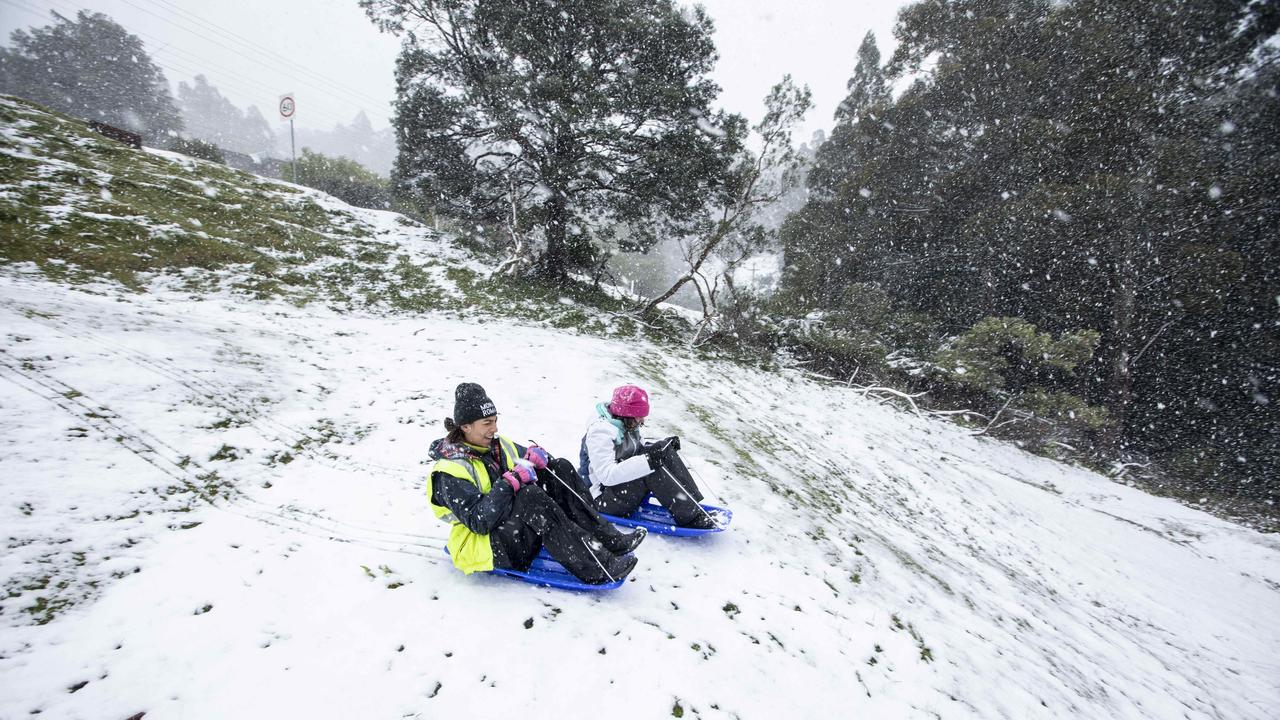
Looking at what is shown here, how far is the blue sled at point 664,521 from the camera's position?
4535 millimetres

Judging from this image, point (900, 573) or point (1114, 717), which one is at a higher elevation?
point (900, 573)

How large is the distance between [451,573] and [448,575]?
0.03 metres

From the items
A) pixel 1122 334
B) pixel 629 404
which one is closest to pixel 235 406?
pixel 629 404

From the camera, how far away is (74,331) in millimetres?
6121

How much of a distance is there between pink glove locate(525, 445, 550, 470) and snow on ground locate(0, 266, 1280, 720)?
915 mm

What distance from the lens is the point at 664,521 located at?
186 inches

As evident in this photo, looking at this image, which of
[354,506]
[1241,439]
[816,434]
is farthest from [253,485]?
[1241,439]

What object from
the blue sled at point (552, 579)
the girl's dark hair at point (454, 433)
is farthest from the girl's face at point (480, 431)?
the blue sled at point (552, 579)

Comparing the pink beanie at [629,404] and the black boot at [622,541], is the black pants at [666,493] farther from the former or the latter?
the black boot at [622,541]

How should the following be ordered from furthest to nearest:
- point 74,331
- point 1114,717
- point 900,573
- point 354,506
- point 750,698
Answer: point 74,331, point 900,573, point 354,506, point 1114,717, point 750,698

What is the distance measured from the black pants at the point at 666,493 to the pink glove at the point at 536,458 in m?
1.09

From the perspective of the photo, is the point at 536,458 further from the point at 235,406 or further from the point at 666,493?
the point at 235,406

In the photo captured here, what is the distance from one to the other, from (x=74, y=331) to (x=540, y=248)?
1382cm

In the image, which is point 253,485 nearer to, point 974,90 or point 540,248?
Answer: point 540,248
